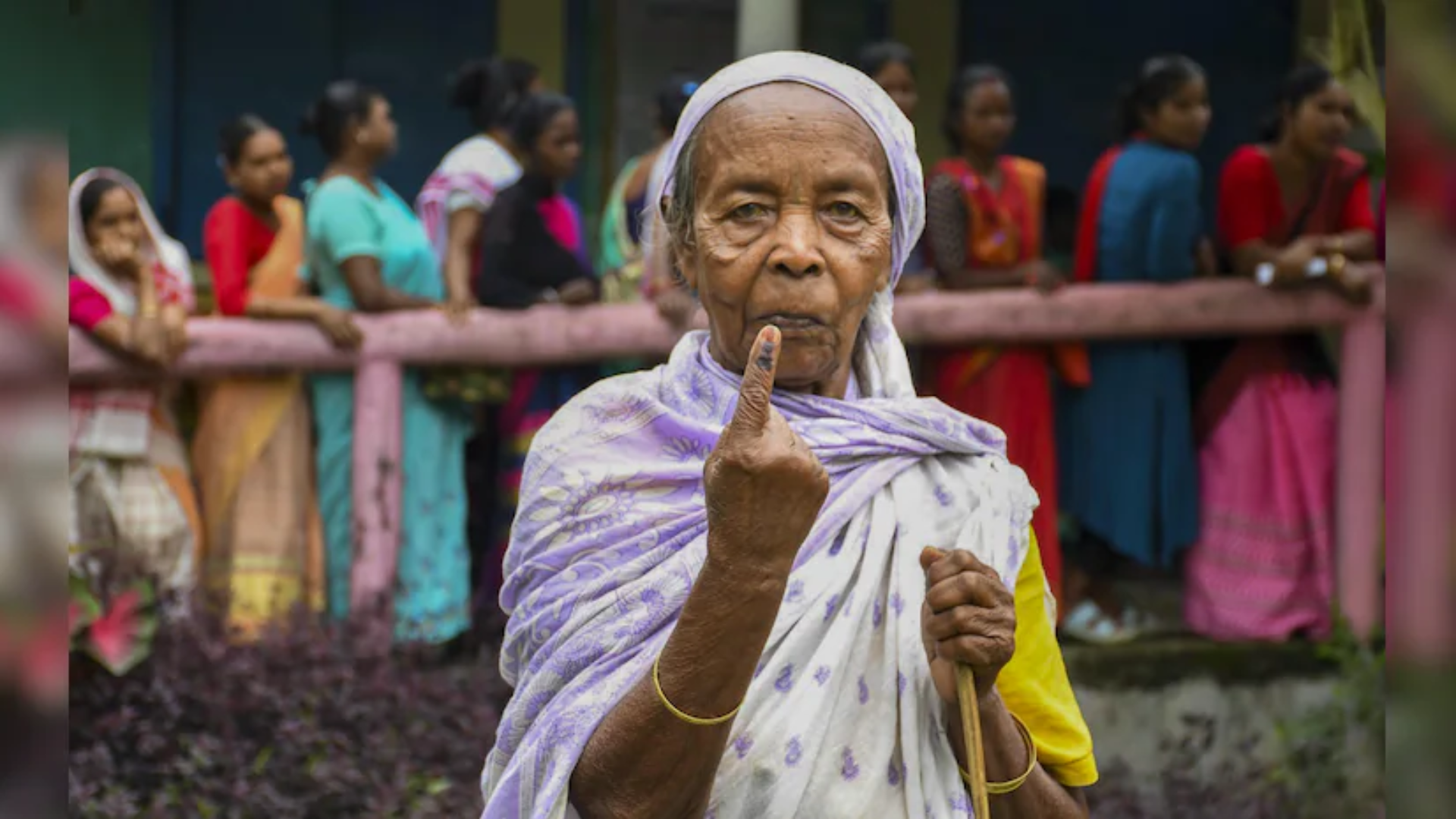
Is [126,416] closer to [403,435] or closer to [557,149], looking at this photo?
[403,435]

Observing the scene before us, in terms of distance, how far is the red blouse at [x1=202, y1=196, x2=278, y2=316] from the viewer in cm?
686

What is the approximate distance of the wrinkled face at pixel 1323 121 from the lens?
22.7 ft

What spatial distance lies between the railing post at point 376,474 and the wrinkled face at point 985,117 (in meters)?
→ 2.23

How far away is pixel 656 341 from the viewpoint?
21.3 feet

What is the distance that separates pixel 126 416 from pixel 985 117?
3170mm

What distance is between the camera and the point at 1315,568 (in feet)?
21.8

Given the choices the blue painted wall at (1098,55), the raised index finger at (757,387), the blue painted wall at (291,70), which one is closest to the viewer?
the raised index finger at (757,387)

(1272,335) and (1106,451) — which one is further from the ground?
(1272,335)

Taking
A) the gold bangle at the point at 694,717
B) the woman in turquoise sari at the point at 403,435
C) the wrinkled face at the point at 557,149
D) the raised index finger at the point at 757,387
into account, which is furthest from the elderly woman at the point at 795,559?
the wrinkled face at the point at 557,149

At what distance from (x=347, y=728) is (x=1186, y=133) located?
355cm

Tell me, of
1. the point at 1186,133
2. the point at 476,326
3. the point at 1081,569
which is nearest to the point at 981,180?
the point at 1186,133

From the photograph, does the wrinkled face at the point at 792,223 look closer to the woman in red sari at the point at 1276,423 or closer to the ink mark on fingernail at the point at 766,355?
the ink mark on fingernail at the point at 766,355

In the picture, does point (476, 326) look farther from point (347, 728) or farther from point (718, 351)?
point (718, 351)

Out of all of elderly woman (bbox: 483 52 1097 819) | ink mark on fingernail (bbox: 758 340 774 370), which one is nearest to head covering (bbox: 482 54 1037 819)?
elderly woman (bbox: 483 52 1097 819)
